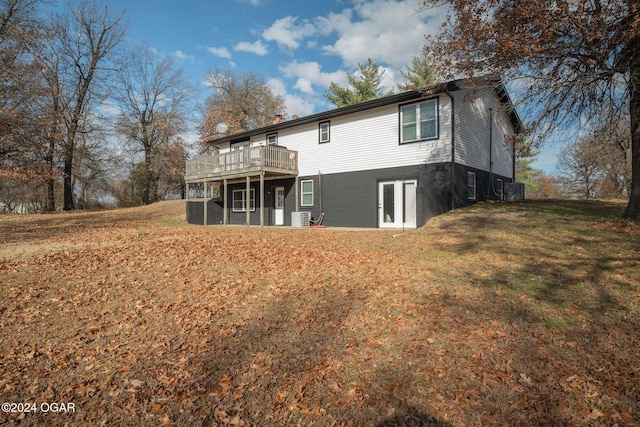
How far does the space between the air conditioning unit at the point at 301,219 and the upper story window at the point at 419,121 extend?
18.9 feet

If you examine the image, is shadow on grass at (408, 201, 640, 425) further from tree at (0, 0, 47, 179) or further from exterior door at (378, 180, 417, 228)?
tree at (0, 0, 47, 179)

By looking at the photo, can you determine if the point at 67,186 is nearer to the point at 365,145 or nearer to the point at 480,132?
the point at 365,145

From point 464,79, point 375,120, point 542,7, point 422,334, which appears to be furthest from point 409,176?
point 422,334

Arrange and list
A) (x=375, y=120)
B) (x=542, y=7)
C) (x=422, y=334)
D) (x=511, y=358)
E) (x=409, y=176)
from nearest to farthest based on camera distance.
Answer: (x=511, y=358)
(x=422, y=334)
(x=542, y=7)
(x=409, y=176)
(x=375, y=120)

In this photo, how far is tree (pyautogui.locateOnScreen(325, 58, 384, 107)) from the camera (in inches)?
1268

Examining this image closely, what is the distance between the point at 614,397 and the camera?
292 cm

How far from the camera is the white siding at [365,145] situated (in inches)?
518

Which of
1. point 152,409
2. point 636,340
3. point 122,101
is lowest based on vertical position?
point 152,409

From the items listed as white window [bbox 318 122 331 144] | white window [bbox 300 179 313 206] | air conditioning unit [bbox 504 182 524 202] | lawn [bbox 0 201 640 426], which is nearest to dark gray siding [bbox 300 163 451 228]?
white window [bbox 300 179 313 206]

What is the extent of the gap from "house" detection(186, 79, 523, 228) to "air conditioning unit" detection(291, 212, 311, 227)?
0.38m

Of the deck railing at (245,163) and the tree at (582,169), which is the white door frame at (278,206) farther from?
the tree at (582,169)

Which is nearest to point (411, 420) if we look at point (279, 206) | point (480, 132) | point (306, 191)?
point (306, 191)

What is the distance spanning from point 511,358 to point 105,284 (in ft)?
21.4

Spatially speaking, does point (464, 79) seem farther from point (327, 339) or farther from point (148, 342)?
point (148, 342)
